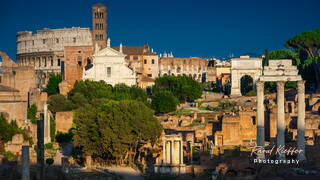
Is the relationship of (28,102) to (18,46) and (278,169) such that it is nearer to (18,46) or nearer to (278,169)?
(278,169)

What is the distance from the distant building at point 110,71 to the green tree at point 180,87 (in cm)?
357

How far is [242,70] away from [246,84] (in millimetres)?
4460

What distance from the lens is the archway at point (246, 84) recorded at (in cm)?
9557

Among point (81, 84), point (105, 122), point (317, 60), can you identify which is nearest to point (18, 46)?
point (81, 84)

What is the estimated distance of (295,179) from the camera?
33.8m

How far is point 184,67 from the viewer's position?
130m

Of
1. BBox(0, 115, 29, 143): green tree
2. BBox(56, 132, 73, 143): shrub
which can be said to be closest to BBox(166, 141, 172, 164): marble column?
BBox(0, 115, 29, 143): green tree

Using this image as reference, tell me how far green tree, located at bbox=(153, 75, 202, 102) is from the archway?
10.7 m

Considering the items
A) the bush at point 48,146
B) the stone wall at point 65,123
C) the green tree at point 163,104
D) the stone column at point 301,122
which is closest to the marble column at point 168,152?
the stone column at point 301,122

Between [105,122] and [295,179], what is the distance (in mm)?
19064

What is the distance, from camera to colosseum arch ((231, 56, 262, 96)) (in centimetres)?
9214

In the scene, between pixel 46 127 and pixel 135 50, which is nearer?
pixel 46 127

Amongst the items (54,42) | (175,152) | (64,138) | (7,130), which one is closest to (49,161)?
(7,130)

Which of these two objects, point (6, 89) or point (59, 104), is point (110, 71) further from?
point (6, 89)
